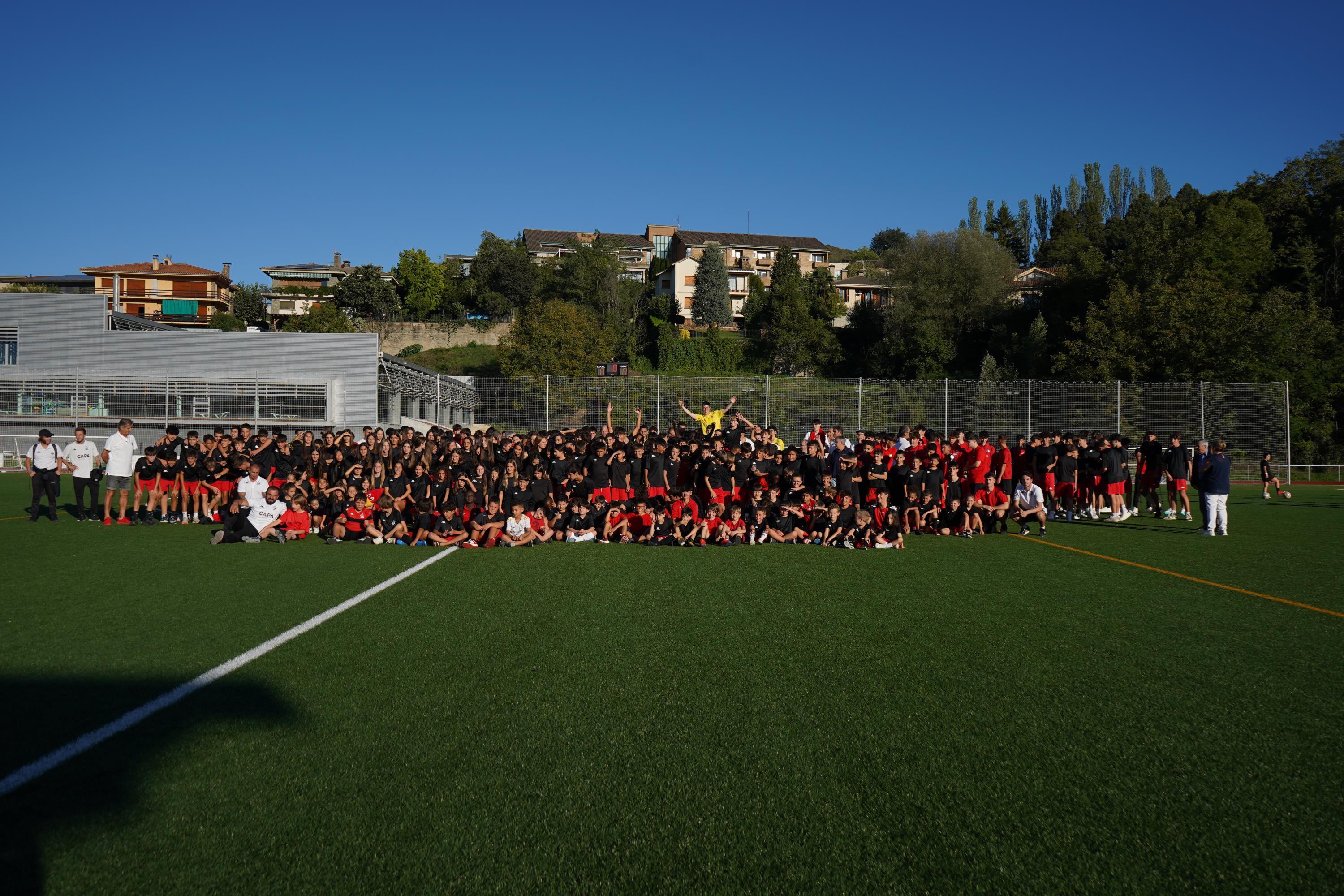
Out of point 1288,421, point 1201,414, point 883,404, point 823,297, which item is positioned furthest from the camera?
point 823,297

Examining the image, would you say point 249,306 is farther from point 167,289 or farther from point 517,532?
point 517,532

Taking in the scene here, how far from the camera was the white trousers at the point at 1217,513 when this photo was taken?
42.2ft

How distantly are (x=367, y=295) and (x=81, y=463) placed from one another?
166ft

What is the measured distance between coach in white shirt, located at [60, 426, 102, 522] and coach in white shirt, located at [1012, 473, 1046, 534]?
610 inches

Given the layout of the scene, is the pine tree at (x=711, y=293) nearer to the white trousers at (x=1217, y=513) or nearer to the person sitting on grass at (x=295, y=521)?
the white trousers at (x=1217, y=513)

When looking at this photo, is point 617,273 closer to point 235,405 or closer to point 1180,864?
point 235,405

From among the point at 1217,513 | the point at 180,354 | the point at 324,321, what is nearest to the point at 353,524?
the point at 1217,513

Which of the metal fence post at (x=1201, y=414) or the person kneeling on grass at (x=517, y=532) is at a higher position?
the metal fence post at (x=1201, y=414)

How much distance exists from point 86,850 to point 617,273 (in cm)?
6348

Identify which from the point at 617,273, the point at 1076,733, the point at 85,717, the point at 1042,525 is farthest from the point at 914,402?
the point at 617,273

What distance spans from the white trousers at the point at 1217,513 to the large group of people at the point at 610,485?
0.03 meters

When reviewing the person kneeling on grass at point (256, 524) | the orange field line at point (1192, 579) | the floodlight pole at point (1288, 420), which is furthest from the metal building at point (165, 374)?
the floodlight pole at point (1288, 420)

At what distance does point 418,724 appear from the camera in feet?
13.5

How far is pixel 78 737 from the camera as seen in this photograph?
388 centimetres
